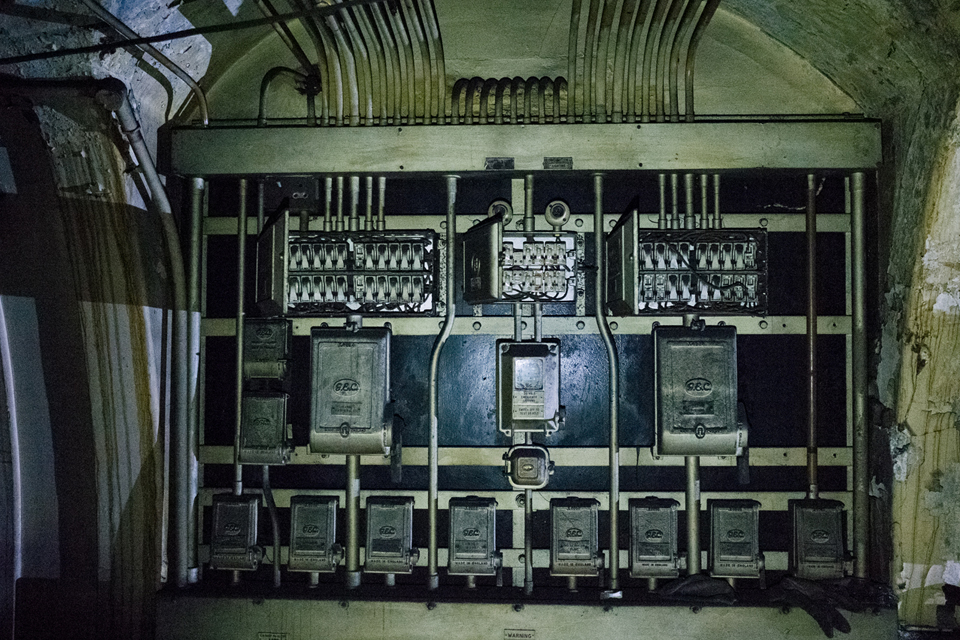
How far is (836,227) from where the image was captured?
2770 millimetres

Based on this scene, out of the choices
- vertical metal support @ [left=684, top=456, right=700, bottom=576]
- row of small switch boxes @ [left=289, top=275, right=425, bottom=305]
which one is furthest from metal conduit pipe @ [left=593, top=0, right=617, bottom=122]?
vertical metal support @ [left=684, top=456, right=700, bottom=576]

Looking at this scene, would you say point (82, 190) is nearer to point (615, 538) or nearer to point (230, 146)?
point (230, 146)

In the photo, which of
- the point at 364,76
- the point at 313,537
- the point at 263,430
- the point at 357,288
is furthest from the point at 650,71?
the point at 313,537

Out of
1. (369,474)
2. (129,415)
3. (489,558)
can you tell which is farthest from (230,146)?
(489,558)

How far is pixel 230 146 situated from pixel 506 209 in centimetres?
125

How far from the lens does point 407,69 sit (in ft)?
8.58

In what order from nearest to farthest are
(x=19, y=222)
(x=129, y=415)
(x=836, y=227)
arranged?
(x=19, y=222), (x=129, y=415), (x=836, y=227)

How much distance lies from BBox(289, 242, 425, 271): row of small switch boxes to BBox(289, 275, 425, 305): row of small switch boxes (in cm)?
4

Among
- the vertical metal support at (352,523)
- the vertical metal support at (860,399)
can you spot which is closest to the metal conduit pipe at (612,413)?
the vertical metal support at (860,399)

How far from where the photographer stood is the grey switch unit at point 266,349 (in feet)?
8.95

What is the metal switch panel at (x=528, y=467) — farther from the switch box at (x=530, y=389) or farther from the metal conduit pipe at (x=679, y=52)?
the metal conduit pipe at (x=679, y=52)

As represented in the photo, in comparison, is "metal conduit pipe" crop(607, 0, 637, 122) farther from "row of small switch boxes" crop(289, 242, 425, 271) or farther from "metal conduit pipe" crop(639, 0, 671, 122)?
"row of small switch boxes" crop(289, 242, 425, 271)

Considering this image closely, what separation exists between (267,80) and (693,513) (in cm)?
271

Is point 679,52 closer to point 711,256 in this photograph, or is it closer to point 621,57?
point 621,57
